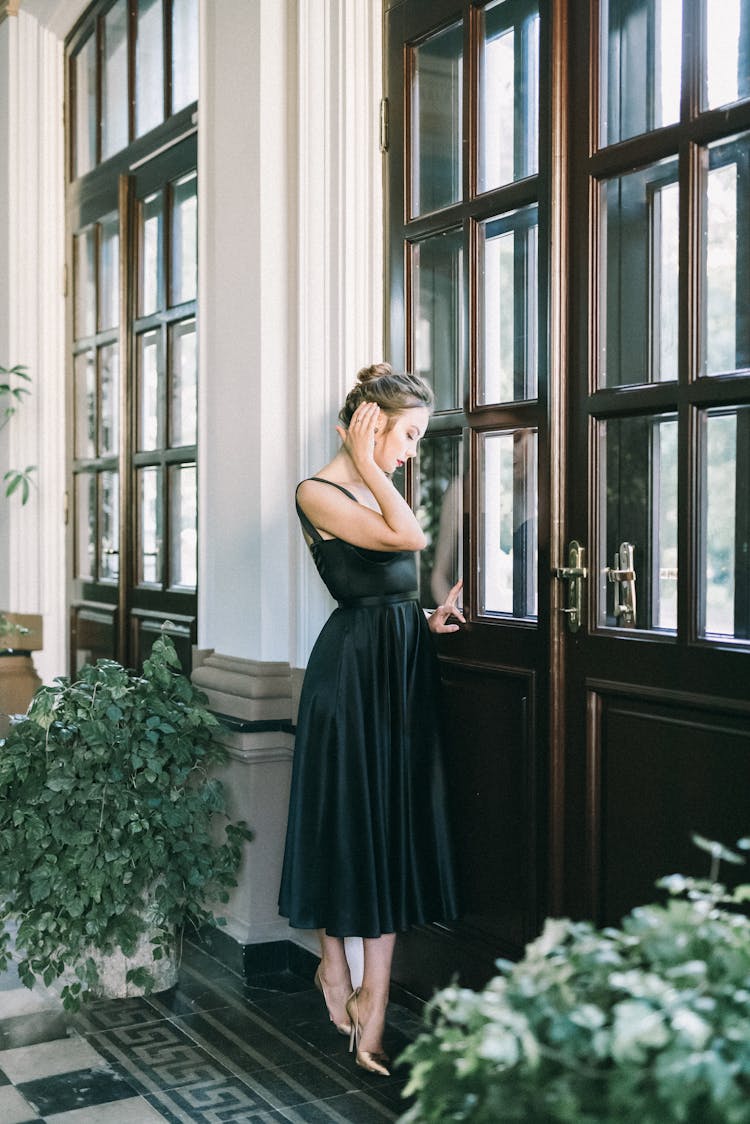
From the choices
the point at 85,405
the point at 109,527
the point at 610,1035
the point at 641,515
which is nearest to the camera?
the point at 610,1035

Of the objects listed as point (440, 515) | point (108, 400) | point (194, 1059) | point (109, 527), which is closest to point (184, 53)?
point (108, 400)

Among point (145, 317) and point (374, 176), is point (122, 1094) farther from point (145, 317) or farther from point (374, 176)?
point (145, 317)

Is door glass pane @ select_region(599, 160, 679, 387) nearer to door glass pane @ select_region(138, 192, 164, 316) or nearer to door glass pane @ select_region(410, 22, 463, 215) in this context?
door glass pane @ select_region(410, 22, 463, 215)

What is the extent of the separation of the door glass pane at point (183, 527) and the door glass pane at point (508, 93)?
5.81 feet

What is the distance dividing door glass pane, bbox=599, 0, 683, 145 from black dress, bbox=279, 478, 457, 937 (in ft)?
3.38

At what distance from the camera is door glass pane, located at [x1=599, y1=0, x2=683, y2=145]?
2.46 metres

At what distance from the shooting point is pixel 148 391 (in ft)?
15.7

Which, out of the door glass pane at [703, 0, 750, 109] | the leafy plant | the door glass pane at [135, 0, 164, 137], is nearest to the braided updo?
the door glass pane at [703, 0, 750, 109]

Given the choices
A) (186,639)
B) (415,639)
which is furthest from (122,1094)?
(186,639)

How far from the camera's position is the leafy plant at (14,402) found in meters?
5.46

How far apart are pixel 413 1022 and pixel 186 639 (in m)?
1.68

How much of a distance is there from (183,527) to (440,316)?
5.22 ft

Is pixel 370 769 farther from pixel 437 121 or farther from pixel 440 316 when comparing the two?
pixel 437 121

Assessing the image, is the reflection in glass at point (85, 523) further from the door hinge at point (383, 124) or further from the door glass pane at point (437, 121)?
the door glass pane at point (437, 121)
